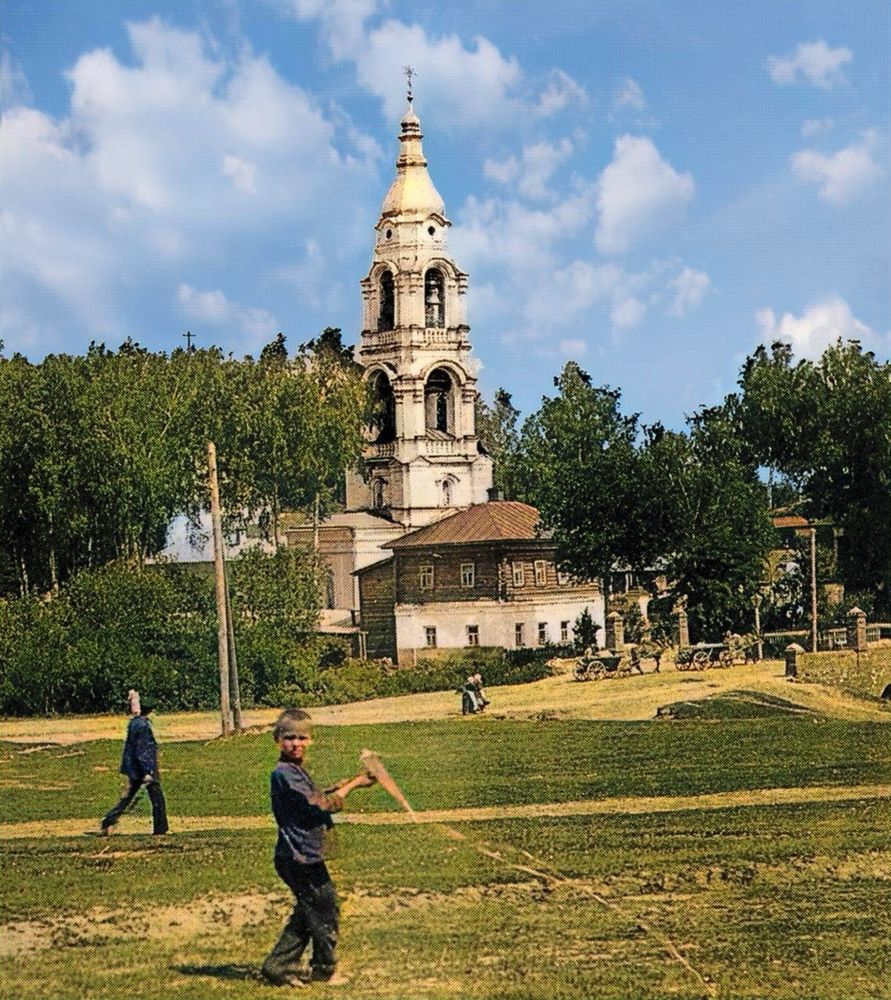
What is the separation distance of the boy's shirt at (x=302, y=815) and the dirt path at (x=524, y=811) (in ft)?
29.7

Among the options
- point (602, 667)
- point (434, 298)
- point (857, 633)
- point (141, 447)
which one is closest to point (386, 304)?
point (434, 298)

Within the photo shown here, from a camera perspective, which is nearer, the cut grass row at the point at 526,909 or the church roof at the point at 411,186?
the cut grass row at the point at 526,909

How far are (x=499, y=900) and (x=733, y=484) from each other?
4672cm

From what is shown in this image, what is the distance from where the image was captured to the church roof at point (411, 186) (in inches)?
3268

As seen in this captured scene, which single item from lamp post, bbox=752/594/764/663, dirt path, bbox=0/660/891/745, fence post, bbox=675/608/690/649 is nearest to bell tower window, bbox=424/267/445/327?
lamp post, bbox=752/594/764/663

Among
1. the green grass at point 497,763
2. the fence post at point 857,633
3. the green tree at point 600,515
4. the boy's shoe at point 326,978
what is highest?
the green tree at point 600,515

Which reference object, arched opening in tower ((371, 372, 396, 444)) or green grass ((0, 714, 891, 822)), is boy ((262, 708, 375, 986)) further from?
arched opening in tower ((371, 372, 396, 444))

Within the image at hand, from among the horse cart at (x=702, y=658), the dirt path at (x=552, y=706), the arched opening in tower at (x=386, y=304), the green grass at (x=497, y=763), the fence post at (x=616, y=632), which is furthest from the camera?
the arched opening in tower at (x=386, y=304)

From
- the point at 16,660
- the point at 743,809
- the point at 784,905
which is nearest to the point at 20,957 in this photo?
the point at 784,905

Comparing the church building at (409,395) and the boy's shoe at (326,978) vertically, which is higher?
the church building at (409,395)

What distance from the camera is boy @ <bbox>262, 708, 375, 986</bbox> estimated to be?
46.3 ft

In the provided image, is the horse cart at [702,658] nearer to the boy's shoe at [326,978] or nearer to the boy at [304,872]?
Result: the boy's shoe at [326,978]

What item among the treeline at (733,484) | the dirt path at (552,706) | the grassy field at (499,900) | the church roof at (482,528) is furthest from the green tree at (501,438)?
the grassy field at (499,900)

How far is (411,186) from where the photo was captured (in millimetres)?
83562
